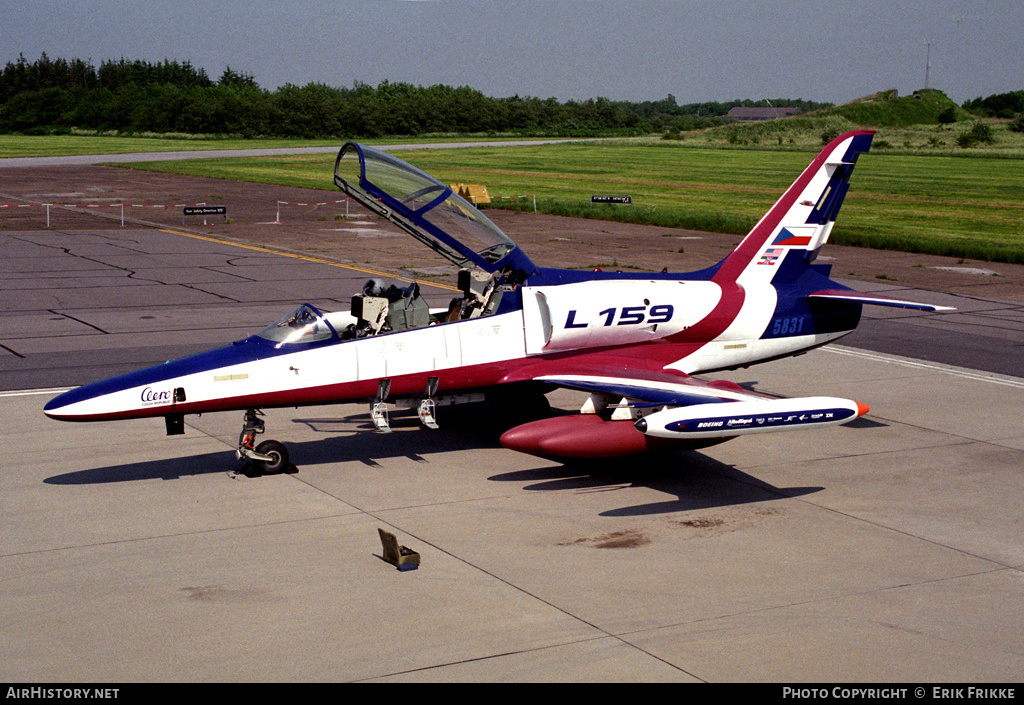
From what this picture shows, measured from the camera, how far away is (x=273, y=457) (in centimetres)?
1338

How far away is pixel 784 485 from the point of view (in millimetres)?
13391

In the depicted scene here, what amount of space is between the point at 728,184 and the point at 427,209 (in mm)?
57792

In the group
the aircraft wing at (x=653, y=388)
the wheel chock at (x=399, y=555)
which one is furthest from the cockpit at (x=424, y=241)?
the wheel chock at (x=399, y=555)

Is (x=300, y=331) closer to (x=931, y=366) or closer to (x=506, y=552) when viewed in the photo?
(x=506, y=552)

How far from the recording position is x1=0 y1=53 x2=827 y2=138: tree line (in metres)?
134

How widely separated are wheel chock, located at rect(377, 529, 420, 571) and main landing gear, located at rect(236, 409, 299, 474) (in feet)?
11.1

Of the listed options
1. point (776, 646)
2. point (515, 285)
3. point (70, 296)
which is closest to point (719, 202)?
point (70, 296)

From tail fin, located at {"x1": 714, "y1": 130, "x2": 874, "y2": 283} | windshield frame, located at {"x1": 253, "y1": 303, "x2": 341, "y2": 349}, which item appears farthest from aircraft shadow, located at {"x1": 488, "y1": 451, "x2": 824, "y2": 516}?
tail fin, located at {"x1": 714, "y1": 130, "x2": 874, "y2": 283}

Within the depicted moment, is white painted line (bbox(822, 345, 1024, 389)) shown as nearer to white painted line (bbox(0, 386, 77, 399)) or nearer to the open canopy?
the open canopy

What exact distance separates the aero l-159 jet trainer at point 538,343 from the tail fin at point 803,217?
0.08 feet

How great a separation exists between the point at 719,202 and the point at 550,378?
46.6m

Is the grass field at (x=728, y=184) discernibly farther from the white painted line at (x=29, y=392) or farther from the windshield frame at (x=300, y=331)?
the white painted line at (x=29, y=392)

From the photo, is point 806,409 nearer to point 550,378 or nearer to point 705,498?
point 705,498

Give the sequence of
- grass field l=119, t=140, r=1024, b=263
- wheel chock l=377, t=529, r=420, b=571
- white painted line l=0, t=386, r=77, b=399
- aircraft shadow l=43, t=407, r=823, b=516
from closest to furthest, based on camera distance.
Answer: wheel chock l=377, t=529, r=420, b=571, aircraft shadow l=43, t=407, r=823, b=516, white painted line l=0, t=386, r=77, b=399, grass field l=119, t=140, r=1024, b=263
